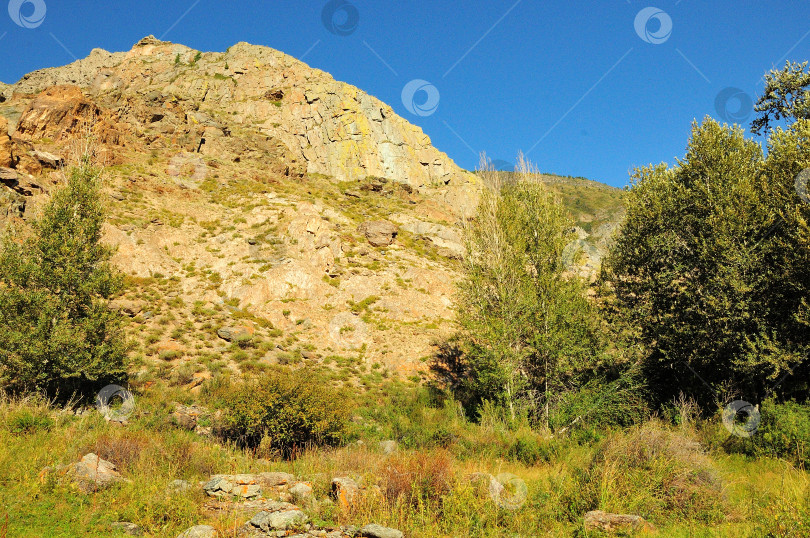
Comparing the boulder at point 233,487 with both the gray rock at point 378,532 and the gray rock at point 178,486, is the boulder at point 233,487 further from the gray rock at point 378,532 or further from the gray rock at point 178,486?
the gray rock at point 378,532

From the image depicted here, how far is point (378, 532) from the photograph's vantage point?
7.40 meters

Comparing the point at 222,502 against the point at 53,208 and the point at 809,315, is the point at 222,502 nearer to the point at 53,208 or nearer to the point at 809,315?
the point at 53,208

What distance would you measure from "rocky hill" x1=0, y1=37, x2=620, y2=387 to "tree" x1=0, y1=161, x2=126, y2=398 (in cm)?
393

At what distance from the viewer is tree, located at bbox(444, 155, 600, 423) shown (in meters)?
16.9

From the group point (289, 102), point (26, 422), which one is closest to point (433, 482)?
point (26, 422)

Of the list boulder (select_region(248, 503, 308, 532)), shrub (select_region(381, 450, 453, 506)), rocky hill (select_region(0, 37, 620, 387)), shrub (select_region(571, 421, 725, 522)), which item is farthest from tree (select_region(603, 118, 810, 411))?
boulder (select_region(248, 503, 308, 532))

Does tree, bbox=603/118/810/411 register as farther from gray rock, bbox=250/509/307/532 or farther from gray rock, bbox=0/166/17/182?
gray rock, bbox=0/166/17/182

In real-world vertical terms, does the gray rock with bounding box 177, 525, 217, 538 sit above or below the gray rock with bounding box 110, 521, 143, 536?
above

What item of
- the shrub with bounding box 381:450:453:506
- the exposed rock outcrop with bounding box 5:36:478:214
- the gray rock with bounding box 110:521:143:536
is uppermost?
the exposed rock outcrop with bounding box 5:36:478:214

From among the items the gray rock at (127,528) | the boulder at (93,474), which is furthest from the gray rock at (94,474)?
the gray rock at (127,528)

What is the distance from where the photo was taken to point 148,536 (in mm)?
7340

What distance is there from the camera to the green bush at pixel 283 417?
13.4m

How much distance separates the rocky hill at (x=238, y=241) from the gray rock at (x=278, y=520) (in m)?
12.2

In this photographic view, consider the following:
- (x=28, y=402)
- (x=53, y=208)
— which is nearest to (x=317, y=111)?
(x=53, y=208)
